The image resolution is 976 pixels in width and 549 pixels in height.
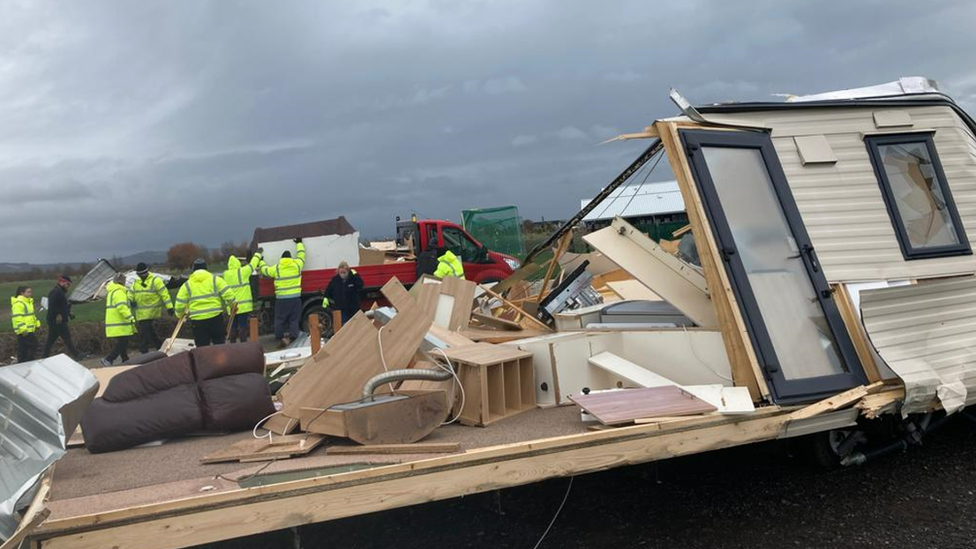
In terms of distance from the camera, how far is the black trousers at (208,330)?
33.3 ft

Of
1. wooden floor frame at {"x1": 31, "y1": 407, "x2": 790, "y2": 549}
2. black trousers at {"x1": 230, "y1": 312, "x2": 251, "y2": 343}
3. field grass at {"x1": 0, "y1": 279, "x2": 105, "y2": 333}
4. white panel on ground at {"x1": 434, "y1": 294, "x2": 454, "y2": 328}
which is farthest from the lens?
field grass at {"x1": 0, "y1": 279, "x2": 105, "y2": 333}

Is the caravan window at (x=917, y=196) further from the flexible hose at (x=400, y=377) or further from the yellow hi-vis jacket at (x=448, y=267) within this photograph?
the yellow hi-vis jacket at (x=448, y=267)

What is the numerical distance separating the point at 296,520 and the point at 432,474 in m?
0.59

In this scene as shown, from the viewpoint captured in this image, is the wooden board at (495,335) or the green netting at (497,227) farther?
the green netting at (497,227)

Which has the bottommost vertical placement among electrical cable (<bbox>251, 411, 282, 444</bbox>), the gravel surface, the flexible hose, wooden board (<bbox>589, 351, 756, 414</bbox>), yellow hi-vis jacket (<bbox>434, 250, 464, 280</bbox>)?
the gravel surface

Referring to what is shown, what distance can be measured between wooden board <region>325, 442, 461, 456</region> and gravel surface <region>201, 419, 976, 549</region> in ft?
2.05

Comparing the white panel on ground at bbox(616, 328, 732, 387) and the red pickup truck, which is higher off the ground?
the red pickup truck

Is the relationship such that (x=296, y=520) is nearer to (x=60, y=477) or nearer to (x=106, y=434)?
(x=60, y=477)

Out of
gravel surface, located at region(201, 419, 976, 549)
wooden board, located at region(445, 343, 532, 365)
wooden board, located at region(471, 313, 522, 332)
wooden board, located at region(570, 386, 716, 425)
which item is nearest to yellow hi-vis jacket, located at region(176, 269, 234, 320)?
wooden board, located at region(471, 313, 522, 332)

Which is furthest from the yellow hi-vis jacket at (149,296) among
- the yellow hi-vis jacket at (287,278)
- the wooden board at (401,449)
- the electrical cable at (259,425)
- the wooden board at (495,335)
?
the wooden board at (401,449)

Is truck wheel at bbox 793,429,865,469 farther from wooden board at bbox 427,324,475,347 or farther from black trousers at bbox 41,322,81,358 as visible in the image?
black trousers at bbox 41,322,81,358

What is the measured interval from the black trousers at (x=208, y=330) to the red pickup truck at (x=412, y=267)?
3023 millimetres

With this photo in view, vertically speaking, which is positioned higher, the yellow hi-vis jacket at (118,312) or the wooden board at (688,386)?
the yellow hi-vis jacket at (118,312)

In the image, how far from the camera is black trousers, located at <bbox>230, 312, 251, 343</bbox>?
1190 centimetres
